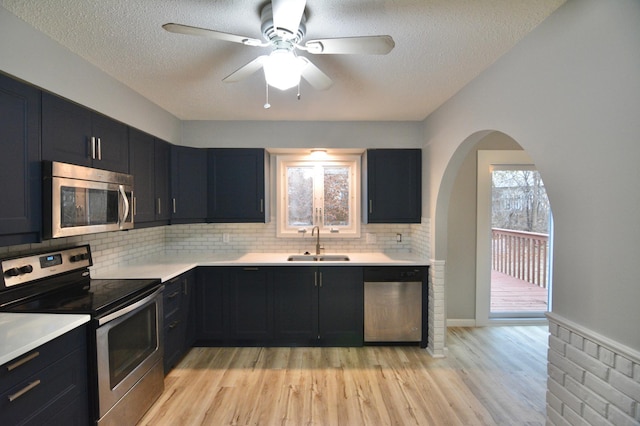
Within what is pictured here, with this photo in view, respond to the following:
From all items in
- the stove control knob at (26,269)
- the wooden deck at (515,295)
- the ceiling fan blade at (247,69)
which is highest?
the ceiling fan blade at (247,69)

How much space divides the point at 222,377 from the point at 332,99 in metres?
2.66

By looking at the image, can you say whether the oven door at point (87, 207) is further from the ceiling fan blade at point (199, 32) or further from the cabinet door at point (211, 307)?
the ceiling fan blade at point (199, 32)

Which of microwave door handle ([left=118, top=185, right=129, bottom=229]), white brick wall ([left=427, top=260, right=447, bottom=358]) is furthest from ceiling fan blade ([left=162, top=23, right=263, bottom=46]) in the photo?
white brick wall ([left=427, top=260, right=447, bottom=358])

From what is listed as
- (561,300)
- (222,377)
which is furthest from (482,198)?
(222,377)

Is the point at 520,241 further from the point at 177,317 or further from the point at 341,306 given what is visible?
the point at 177,317

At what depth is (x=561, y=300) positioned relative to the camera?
1.42 metres

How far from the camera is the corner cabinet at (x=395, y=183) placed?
3.22m

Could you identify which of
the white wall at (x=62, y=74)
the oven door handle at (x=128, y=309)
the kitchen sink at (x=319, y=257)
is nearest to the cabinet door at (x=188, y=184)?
the white wall at (x=62, y=74)

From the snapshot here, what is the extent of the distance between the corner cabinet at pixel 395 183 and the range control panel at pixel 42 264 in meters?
2.64

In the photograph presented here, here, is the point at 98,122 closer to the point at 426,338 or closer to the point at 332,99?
the point at 332,99

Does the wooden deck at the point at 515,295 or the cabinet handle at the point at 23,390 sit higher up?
the cabinet handle at the point at 23,390

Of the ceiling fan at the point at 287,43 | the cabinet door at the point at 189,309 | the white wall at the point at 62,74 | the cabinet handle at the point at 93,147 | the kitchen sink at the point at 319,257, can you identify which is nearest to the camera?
the ceiling fan at the point at 287,43

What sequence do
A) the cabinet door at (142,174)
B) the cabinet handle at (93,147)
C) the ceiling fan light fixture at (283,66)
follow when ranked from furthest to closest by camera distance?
the cabinet door at (142,174) < the cabinet handle at (93,147) < the ceiling fan light fixture at (283,66)

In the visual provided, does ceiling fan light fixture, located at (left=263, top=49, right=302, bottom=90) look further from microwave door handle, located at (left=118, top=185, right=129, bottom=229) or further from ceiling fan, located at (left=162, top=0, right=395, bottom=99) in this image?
microwave door handle, located at (left=118, top=185, right=129, bottom=229)
